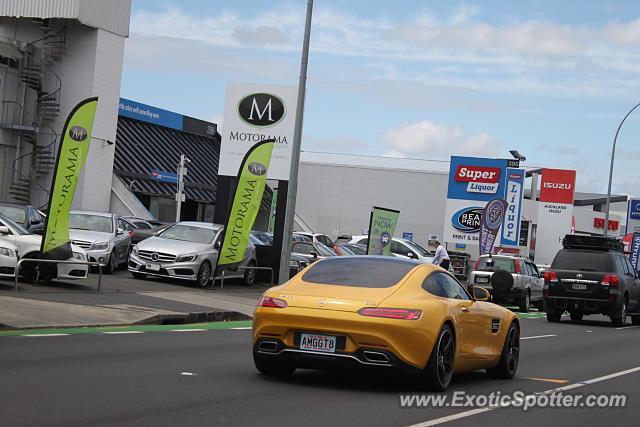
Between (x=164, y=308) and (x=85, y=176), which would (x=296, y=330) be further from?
(x=85, y=176)

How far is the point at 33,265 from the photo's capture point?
20.6 meters

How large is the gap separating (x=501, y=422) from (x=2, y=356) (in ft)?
17.8

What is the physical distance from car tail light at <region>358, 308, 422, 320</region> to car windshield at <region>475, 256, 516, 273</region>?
21823 millimetres

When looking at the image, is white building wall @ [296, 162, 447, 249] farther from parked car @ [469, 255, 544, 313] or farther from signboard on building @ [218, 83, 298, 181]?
signboard on building @ [218, 83, 298, 181]

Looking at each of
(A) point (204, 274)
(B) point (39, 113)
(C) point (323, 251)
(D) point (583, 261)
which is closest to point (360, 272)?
(A) point (204, 274)

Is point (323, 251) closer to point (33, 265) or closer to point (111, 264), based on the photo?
point (111, 264)

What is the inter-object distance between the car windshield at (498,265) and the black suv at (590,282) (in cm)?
524

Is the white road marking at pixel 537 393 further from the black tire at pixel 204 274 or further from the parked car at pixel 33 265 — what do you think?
the black tire at pixel 204 274

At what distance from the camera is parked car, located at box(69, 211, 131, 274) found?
25.4 m

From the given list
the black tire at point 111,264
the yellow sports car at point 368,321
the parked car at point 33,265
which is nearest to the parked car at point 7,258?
the parked car at point 33,265

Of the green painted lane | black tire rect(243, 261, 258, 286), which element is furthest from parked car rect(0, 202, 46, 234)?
the green painted lane

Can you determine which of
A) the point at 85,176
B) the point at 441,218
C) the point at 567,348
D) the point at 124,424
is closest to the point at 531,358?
the point at 567,348

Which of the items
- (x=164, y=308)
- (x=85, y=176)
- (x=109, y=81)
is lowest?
(x=164, y=308)

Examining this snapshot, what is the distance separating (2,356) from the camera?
10.8 meters
